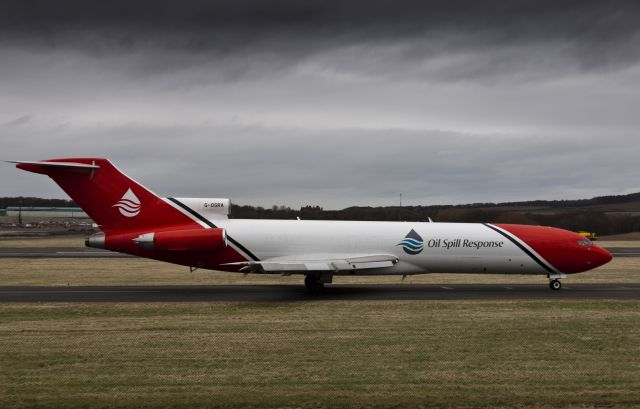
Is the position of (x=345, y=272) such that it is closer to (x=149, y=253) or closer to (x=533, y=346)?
(x=149, y=253)

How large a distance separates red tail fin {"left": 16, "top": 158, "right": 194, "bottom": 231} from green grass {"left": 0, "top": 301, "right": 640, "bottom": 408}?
18.4ft

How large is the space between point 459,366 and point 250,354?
15.0 ft

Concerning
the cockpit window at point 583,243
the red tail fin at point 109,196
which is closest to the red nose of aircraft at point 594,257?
the cockpit window at point 583,243

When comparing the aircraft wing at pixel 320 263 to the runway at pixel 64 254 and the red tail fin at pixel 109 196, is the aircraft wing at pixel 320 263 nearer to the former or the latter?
the red tail fin at pixel 109 196

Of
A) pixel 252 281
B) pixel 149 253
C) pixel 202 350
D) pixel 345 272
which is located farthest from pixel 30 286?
pixel 202 350

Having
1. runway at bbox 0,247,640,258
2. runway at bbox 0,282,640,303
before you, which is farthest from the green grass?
runway at bbox 0,247,640,258

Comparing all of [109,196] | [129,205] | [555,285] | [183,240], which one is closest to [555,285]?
[555,285]

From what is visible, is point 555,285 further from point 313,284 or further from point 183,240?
point 183,240

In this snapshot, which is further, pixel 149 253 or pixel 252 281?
pixel 252 281

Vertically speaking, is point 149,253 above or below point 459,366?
above

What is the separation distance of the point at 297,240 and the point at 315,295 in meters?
2.63

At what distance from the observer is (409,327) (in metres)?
17.5

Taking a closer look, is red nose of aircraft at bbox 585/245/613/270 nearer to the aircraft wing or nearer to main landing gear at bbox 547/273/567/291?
main landing gear at bbox 547/273/567/291

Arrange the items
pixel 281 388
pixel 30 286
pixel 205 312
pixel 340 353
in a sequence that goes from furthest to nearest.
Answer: pixel 30 286 → pixel 205 312 → pixel 340 353 → pixel 281 388
